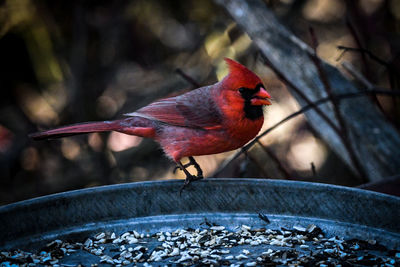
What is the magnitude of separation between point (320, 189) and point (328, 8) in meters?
3.73

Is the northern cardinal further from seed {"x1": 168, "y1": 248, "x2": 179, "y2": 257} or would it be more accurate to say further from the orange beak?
seed {"x1": 168, "y1": 248, "x2": 179, "y2": 257}

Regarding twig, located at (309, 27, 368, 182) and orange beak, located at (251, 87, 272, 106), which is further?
twig, located at (309, 27, 368, 182)

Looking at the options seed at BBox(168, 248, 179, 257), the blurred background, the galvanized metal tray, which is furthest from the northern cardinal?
the blurred background

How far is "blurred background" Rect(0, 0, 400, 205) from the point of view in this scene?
462 centimetres

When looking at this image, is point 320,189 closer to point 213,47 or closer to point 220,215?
point 220,215

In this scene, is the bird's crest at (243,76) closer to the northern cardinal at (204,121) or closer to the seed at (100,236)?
the northern cardinal at (204,121)

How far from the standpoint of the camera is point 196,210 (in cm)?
216

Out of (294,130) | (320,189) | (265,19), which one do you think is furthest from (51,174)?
(320,189)

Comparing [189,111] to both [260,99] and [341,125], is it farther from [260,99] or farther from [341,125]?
[341,125]

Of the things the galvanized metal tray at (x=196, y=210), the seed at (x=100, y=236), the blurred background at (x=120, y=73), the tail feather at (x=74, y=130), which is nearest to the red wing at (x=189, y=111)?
the tail feather at (x=74, y=130)

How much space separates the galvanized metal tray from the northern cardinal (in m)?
0.14

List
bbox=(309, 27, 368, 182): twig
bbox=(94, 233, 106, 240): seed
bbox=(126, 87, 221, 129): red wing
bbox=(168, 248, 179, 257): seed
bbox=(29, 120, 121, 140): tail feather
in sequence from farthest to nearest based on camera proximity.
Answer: bbox=(309, 27, 368, 182): twig → bbox=(126, 87, 221, 129): red wing → bbox=(29, 120, 121, 140): tail feather → bbox=(94, 233, 106, 240): seed → bbox=(168, 248, 179, 257): seed

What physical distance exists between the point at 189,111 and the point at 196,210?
59 cm

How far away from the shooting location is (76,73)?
4.72m
